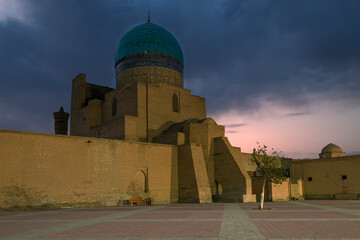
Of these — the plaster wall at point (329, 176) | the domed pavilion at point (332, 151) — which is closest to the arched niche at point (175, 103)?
the plaster wall at point (329, 176)

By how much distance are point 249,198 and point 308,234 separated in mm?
14291

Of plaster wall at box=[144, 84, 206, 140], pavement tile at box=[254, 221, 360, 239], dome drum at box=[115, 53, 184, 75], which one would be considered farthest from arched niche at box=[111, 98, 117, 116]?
pavement tile at box=[254, 221, 360, 239]

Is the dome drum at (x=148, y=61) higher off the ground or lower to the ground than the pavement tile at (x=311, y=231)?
higher

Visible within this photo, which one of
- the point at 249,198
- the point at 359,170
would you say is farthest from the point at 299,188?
the point at 249,198

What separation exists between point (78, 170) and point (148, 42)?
1402 cm

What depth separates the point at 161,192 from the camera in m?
20.4

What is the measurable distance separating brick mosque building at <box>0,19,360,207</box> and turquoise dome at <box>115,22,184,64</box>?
8 centimetres

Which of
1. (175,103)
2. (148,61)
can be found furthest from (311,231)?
(148,61)

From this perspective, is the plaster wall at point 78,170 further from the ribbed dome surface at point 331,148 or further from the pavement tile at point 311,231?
the ribbed dome surface at point 331,148

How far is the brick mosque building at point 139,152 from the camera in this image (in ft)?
51.6

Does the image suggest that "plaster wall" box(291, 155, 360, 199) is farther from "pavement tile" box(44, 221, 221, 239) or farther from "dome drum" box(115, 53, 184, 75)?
"pavement tile" box(44, 221, 221, 239)

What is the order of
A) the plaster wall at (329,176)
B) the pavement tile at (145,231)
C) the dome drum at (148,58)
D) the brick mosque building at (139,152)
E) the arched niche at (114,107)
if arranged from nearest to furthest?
1. the pavement tile at (145,231)
2. the brick mosque building at (139,152)
3. the plaster wall at (329,176)
4. the arched niche at (114,107)
5. the dome drum at (148,58)

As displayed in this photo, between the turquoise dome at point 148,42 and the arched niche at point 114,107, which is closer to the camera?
the arched niche at point 114,107

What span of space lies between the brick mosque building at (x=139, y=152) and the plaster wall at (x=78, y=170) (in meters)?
0.04
